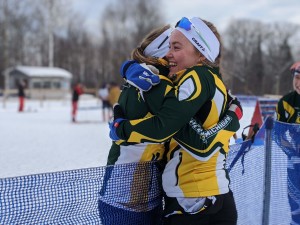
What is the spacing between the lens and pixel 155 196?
2107mm

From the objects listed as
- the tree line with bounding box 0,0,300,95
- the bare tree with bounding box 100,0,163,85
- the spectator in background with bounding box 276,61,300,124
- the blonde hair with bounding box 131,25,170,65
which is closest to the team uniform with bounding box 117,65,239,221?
the blonde hair with bounding box 131,25,170,65

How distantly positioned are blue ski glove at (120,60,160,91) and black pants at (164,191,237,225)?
0.59 metres

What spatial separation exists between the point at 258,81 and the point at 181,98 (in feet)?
38.1

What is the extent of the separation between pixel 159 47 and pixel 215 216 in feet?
2.71

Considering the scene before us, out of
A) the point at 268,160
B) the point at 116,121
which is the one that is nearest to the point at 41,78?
the point at 268,160

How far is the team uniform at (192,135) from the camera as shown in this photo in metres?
1.74

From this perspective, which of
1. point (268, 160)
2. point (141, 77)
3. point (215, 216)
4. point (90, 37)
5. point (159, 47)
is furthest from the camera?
point (90, 37)

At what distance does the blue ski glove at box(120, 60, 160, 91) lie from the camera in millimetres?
1767

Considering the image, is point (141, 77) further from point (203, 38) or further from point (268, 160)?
point (268, 160)

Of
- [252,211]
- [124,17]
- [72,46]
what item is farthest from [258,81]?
[72,46]

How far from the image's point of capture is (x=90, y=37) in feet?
206

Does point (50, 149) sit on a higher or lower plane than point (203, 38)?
lower

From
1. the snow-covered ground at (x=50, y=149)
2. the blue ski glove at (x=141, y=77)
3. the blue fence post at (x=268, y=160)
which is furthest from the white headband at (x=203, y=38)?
the snow-covered ground at (x=50, y=149)

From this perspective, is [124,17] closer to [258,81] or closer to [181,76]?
[258,81]
